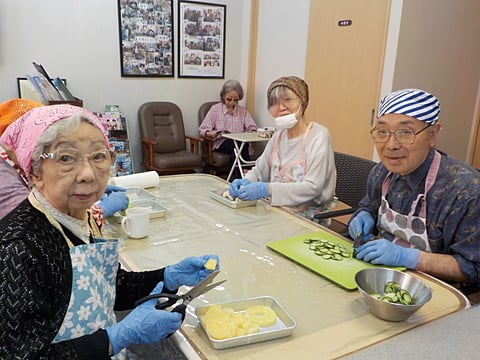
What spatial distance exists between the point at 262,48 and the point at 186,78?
947 mm

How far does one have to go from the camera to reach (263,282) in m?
1.21

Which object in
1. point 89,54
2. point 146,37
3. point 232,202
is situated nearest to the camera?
point 232,202

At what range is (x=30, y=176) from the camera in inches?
36.7

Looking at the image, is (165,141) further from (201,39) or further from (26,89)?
(26,89)

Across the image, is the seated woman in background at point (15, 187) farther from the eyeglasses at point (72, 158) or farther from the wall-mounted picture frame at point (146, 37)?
the wall-mounted picture frame at point (146, 37)

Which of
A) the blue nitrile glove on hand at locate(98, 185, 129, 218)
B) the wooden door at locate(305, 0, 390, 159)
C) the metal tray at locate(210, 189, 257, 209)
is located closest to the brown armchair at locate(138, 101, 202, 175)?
the wooden door at locate(305, 0, 390, 159)

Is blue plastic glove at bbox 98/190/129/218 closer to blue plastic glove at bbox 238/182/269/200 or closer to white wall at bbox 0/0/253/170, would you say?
blue plastic glove at bbox 238/182/269/200

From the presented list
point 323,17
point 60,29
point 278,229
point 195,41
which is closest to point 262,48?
point 195,41

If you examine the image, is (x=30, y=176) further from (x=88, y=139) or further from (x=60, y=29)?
(x=60, y=29)

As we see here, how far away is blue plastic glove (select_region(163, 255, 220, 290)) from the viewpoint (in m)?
1.13

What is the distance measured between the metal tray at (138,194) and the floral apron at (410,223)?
A: 3.23 ft

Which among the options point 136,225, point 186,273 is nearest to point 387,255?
point 186,273

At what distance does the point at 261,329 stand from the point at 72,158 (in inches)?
22.4

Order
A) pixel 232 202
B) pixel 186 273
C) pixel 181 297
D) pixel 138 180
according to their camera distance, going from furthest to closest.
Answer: pixel 138 180
pixel 232 202
pixel 186 273
pixel 181 297
